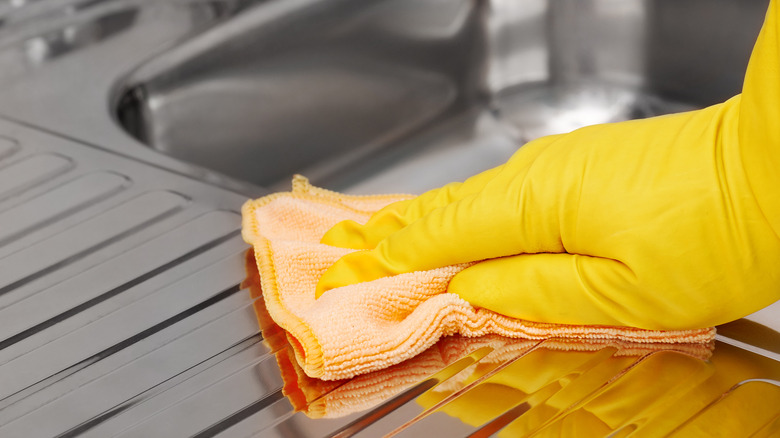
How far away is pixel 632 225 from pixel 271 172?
683 mm

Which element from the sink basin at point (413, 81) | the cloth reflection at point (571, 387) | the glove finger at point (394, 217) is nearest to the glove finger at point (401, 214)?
the glove finger at point (394, 217)

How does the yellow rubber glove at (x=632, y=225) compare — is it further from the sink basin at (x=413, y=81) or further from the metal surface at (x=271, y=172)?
the sink basin at (x=413, y=81)

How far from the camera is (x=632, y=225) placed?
22.3 inches

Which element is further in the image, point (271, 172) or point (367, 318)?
point (271, 172)

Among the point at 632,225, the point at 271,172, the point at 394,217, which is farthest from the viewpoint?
the point at 271,172

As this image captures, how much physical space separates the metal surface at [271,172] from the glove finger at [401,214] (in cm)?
8

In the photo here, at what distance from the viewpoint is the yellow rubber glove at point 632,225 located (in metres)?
0.54

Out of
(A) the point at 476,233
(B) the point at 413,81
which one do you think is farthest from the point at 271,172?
(A) the point at 476,233

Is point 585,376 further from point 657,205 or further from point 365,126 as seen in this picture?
point 365,126

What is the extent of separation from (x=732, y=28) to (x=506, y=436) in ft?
2.77

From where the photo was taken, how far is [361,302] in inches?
24.9

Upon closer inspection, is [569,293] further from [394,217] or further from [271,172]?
[271,172]

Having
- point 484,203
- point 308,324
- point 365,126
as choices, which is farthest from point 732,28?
point 308,324

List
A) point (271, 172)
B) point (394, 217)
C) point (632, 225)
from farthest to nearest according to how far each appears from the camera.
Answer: point (271, 172), point (394, 217), point (632, 225)
